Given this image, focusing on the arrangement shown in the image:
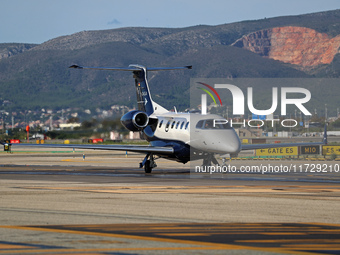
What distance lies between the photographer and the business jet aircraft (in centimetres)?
3182

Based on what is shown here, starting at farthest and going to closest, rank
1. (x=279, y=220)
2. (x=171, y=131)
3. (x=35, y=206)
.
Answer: (x=171, y=131) → (x=35, y=206) → (x=279, y=220)

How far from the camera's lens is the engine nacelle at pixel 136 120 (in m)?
35.6

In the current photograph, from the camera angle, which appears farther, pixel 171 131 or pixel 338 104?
pixel 338 104

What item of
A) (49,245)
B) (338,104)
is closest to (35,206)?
(49,245)

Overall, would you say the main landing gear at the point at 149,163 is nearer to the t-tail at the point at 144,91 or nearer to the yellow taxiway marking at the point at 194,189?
the t-tail at the point at 144,91

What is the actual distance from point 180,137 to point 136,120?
307cm

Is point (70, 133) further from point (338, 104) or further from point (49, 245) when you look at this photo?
point (338, 104)

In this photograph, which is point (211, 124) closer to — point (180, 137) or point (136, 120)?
point (180, 137)

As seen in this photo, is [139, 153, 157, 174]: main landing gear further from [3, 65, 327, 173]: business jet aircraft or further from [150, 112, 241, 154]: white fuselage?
[150, 112, 241, 154]: white fuselage

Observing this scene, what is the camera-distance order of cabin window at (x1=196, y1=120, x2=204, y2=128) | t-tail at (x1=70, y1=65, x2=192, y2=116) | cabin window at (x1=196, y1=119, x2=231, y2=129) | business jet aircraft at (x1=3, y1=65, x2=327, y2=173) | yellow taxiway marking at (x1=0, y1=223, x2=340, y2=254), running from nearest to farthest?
yellow taxiway marking at (x1=0, y1=223, x2=340, y2=254), business jet aircraft at (x1=3, y1=65, x2=327, y2=173), cabin window at (x1=196, y1=119, x2=231, y2=129), cabin window at (x1=196, y1=120, x2=204, y2=128), t-tail at (x1=70, y1=65, x2=192, y2=116)

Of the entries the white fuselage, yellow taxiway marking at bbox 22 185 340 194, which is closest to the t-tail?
the white fuselage

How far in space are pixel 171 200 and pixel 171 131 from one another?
1640 cm

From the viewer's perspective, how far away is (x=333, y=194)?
20500 mm

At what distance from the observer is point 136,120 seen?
35.6 meters
